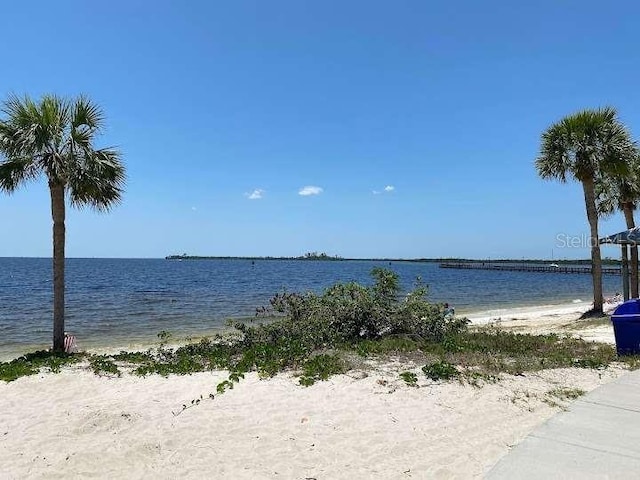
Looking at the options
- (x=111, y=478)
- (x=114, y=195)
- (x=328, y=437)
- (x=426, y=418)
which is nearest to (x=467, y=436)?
(x=426, y=418)

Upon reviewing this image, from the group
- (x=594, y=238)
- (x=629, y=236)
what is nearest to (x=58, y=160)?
(x=629, y=236)

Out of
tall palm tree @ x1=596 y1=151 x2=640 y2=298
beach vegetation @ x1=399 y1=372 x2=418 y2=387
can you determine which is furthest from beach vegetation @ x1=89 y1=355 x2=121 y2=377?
tall palm tree @ x1=596 y1=151 x2=640 y2=298

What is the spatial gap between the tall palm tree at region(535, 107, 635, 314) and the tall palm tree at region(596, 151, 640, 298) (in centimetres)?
210

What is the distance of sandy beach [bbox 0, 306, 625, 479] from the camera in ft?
15.9

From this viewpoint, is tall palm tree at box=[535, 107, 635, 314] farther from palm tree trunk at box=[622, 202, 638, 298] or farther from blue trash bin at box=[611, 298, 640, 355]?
blue trash bin at box=[611, 298, 640, 355]

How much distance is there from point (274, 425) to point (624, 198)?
2073cm

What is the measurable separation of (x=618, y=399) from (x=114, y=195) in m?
10.3

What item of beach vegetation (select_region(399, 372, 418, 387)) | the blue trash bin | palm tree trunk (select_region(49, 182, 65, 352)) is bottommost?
beach vegetation (select_region(399, 372, 418, 387))

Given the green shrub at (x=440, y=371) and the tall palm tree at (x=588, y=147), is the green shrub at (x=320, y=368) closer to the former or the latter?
the green shrub at (x=440, y=371)

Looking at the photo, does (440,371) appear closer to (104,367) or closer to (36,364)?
(104,367)

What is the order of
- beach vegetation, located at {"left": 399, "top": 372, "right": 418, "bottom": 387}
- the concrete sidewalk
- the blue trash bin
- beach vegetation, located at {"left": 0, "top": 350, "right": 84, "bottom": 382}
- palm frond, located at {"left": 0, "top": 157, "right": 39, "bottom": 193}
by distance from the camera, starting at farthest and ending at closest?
1. palm frond, located at {"left": 0, "top": 157, "right": 39, "bottom": 193}
2. the blue trash bin
3. beach vegetation, located at {"left": 0, "top": 350, "right": 84, "bottom": 382}
4. beach vegetation, located at {"left": 399, "top": 372, "right": 418, "bottom": 387}
5. the concrete sidewalk

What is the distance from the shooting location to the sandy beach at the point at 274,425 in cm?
486

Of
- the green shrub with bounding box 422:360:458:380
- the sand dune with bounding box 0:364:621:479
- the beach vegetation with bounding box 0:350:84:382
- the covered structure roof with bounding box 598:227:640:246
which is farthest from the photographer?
the covered structure roof with bounding box 598:227:640:246

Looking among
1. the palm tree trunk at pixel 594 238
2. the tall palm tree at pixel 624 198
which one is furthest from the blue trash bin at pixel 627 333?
the tall palm tree at pixel 624 198
